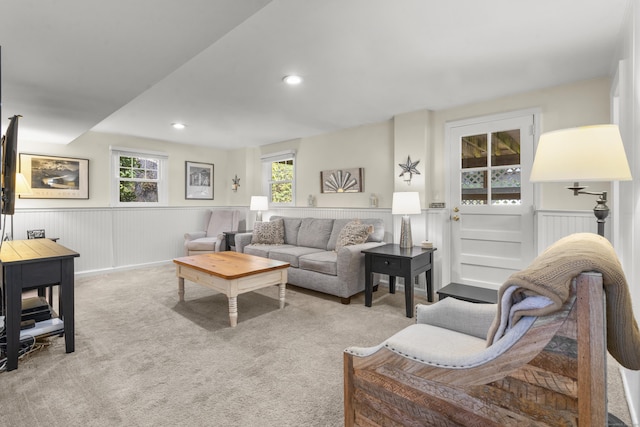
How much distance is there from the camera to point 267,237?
4.63m

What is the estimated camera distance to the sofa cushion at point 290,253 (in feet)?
12.6

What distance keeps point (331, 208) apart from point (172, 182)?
3.04m

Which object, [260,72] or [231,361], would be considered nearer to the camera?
[231,361]

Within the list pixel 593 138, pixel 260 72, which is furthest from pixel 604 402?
pixel 260 72

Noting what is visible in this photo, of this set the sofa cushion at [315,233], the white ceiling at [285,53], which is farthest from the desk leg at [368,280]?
the white ceiling at [285,53]

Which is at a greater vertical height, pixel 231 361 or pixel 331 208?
pixel 331 208

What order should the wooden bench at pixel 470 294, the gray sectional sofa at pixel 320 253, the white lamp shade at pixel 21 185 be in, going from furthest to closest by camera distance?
the white lamp shade at pixel 21 185
the gray sectional sofa at pixel 320 253
the wooden bench at pixel 470 294

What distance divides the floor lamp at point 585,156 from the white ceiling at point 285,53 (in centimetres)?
88

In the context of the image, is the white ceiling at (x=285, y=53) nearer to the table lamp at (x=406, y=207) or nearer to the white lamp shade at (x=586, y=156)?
the white lamp shade at (x=586, y=156)

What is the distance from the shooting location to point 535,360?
783 mm

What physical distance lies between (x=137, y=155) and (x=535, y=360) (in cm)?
587

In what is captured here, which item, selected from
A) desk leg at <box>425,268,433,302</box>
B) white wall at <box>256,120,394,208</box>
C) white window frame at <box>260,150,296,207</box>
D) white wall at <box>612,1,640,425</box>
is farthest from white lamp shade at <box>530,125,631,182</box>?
white window frame at <box>260,150,296,207</box>

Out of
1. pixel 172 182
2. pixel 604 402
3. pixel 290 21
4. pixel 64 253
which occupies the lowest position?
pixel 604 402

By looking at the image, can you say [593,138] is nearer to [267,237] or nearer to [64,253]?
[64,253]
